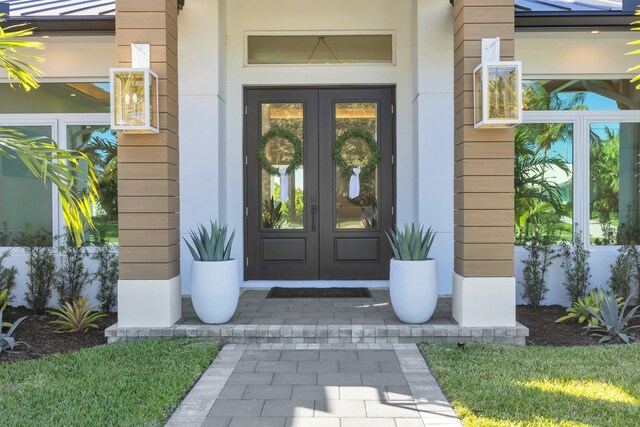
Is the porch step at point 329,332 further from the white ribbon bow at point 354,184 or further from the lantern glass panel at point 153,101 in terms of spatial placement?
the white ribbon bow at point 354,184

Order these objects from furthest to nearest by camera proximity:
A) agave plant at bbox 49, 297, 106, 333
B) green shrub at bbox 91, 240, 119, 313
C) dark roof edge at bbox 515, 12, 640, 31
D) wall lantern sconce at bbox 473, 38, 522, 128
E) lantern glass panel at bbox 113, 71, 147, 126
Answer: green shrub at bbox 91, 240, 119, 313, dark roof edge at bbox 515, 12, 640, 31, agave plant at bbox 49, 297, 106, 333, lantern glass panel at bbox 113, 71, 147, 126, wall lantern sconce at bbox 473, 38, 522, 128

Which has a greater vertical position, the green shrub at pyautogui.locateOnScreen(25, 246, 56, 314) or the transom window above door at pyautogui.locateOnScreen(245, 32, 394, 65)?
the transom window above door at pyautogui.locateOnScreen(245, 32, 394, 65)

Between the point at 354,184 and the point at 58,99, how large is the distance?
380 centimetres

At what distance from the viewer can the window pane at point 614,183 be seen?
6.58 m

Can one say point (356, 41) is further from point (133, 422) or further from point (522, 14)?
point (133, 422)

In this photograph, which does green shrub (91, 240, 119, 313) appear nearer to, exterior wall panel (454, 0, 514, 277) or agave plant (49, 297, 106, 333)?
agave plant (49, 297, 106, 333)

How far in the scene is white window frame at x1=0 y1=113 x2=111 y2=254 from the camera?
6.57 meters

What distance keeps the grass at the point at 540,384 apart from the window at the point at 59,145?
4.43m

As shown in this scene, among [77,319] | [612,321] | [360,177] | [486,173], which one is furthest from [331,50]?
[612,321]

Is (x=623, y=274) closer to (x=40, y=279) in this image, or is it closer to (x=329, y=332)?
(x=329, y=332)

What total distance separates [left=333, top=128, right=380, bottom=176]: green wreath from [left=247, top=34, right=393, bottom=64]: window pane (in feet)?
2.93

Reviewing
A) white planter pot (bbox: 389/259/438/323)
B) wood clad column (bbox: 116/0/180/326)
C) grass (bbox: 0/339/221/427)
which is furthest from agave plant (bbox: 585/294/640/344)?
wood clad column (bbox: 116/0/180/326)

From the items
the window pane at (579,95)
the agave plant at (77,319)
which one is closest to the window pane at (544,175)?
the window pane at (579,95)

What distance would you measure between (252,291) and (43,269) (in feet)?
7.94
